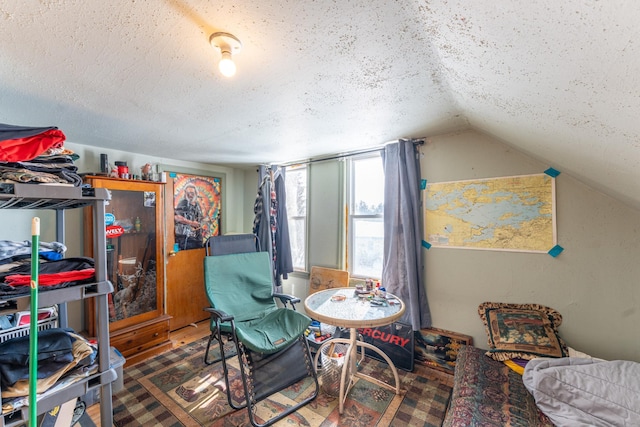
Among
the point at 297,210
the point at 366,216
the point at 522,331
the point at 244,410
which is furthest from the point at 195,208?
the point at 522,331

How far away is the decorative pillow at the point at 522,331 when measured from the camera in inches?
66.2

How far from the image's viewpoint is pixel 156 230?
8.90ft

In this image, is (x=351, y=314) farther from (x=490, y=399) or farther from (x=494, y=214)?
(x=494, y=214)

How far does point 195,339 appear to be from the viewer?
2912mm

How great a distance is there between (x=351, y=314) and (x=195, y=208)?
8.48 feet

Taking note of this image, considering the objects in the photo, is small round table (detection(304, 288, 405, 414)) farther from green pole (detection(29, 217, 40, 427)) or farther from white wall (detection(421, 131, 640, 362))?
green pole (detection(29, 217, 40, 427))

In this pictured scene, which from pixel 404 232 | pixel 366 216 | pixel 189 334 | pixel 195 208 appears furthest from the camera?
pixel 195 208

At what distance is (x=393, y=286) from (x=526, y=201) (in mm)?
1288

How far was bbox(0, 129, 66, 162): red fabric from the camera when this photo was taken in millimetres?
911

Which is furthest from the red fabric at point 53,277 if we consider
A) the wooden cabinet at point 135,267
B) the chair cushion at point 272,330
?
the wooden cabinet at point 135,267

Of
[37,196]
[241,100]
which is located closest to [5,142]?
[37,196]

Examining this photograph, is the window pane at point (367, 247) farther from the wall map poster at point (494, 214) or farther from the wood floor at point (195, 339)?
the wood floor at point (195, 339)

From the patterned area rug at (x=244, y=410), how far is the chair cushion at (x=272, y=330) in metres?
0.46

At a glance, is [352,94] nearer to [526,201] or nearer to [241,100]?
[241,100]
